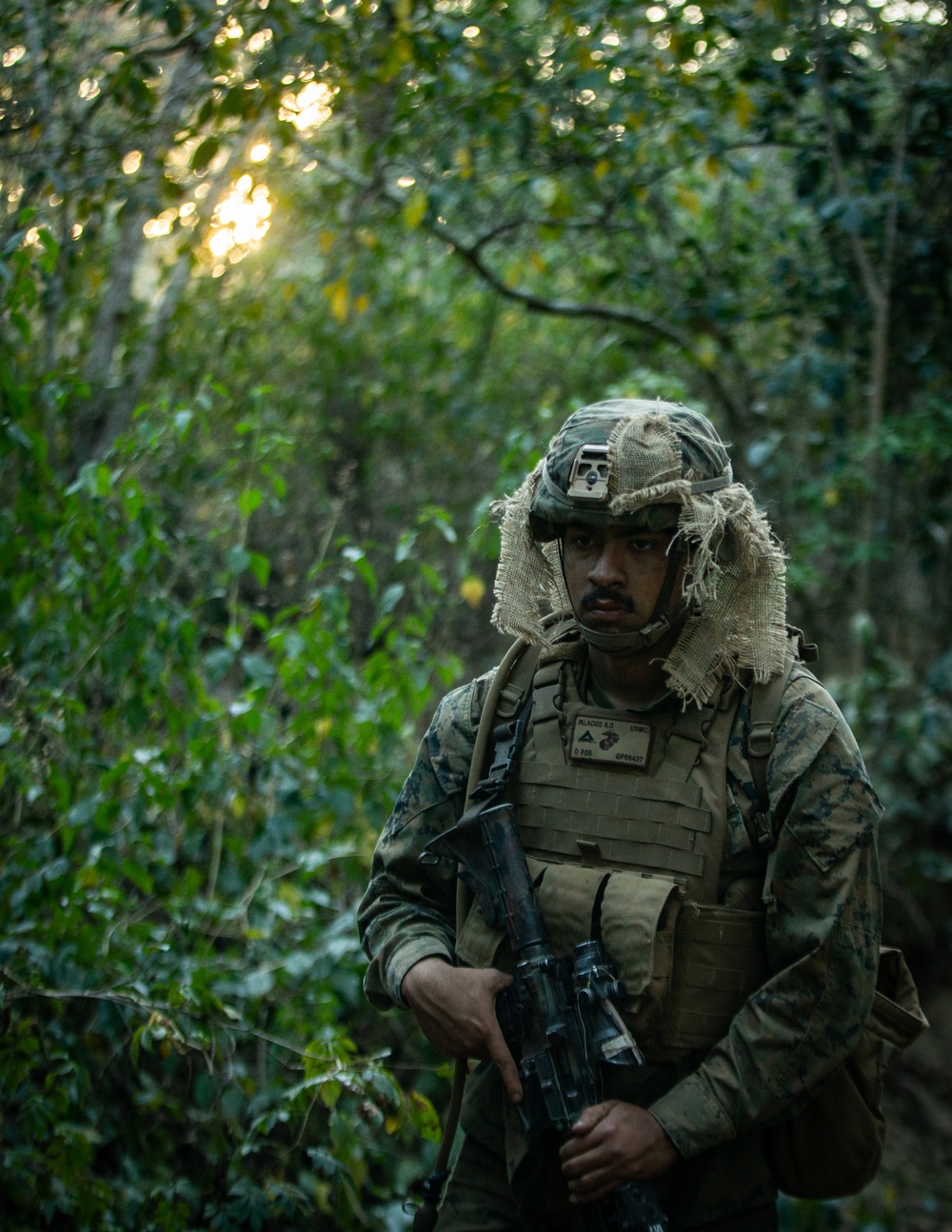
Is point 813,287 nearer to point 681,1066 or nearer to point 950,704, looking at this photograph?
point 950,704

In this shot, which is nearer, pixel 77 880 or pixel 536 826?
pixel 536 826

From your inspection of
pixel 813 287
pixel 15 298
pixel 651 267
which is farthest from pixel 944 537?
pixel 15 298

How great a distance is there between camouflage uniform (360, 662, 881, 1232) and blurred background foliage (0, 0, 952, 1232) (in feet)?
2.34

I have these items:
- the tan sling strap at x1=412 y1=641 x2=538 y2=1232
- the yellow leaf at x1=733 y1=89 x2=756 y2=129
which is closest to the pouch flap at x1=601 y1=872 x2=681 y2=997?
the tan sling strap at x1=412 y1=641 x2=538 y2=1232

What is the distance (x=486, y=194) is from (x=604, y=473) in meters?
3.79

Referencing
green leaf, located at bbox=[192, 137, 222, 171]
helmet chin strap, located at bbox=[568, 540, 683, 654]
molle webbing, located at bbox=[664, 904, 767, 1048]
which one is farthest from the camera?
green leaf, located at bbox=[192, 137, 222, 171]

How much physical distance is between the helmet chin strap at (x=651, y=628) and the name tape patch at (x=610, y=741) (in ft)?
0.47

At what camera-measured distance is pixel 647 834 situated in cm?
190

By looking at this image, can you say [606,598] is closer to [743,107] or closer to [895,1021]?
[895,1021]

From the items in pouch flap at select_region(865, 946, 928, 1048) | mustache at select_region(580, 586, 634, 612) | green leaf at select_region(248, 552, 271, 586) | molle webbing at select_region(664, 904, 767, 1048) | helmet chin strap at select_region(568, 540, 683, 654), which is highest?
mustache at select_region(580, 586, 634, 612)

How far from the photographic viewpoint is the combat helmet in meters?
1.90

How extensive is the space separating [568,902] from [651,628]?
50 centimetres

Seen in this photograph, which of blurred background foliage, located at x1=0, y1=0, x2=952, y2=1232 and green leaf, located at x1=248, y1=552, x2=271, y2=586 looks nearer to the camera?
blurred background foliage, located at x1=0, y1=0, x2=952, y2=1232

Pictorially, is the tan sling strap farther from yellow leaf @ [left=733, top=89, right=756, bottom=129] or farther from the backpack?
yellow leaf @ [left=733, top=89, right=756, bottom=129]
